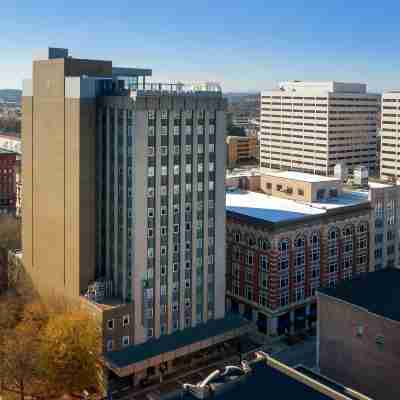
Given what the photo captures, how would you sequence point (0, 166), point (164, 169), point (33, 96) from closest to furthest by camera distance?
1. point (164, 169)
2. point (33, 96)
3. point (0, 166)

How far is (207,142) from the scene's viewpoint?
72.2 metres

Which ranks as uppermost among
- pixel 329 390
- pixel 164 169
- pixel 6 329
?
pixel 164 169

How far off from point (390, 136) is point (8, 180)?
119195mm

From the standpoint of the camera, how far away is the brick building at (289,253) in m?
80.1

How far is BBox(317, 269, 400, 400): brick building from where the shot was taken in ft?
184

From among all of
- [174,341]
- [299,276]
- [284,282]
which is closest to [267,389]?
[174,341]

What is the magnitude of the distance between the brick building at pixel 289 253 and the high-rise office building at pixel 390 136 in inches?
4112

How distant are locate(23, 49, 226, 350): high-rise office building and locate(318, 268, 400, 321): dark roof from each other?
58.2 feet

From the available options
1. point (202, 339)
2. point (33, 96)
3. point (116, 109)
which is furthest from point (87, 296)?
point (33, 96)

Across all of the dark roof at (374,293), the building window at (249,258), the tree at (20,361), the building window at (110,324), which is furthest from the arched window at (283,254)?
the tree at (20,361)

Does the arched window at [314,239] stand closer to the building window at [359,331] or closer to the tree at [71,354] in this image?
the building window at [359,331]

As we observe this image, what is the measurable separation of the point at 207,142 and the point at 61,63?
64.1ft

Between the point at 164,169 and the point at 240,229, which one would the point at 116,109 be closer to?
the point at 164,169

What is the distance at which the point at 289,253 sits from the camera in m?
80.7
